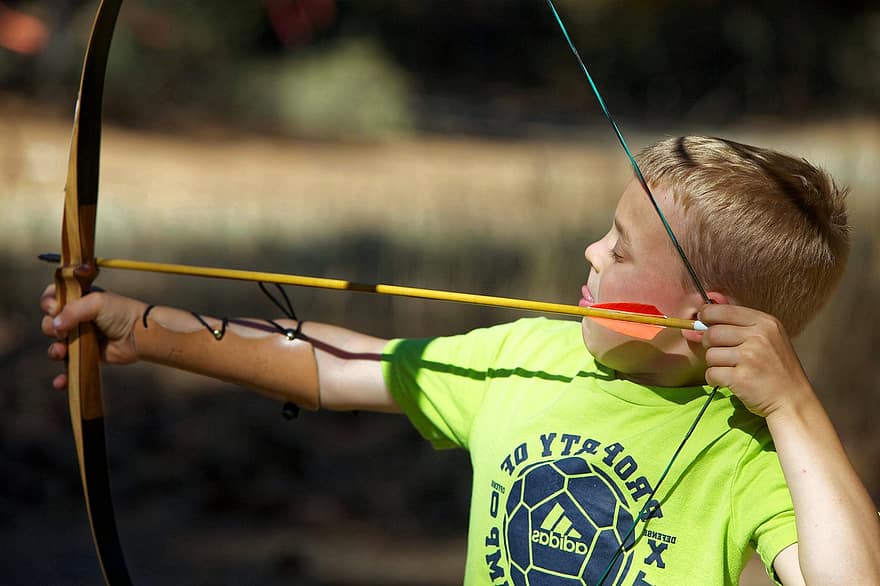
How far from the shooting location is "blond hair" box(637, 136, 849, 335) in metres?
1.20

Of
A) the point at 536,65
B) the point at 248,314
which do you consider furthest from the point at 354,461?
the point at 536,65

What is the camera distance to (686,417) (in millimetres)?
1216

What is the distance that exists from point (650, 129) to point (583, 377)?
8.14 metres

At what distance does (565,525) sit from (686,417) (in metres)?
0.19

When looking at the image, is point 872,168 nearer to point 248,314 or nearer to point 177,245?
point 248,314

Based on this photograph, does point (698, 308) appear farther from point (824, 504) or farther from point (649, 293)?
point (824, 504)

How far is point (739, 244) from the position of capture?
47.5 inches

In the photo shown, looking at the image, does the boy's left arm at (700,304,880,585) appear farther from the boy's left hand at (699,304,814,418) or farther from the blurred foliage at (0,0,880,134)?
the blurred foliage at (0,0,880,134)

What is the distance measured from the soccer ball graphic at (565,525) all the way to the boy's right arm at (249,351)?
11.8 inches

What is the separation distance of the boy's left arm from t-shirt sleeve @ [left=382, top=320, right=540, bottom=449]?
35cm

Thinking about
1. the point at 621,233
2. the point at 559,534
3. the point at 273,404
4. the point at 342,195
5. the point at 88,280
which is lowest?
the point at 273,404

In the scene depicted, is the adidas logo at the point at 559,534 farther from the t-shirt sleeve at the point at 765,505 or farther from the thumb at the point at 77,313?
the thumb at the point at 77,313

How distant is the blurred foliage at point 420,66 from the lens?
29.9 ft

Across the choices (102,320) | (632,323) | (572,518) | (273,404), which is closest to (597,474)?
(572,518)
